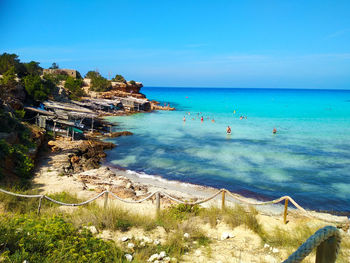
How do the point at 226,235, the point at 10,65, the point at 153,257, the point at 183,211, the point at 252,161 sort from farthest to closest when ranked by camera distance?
1. the point at 10,65
2. the point at 252,161
3. the point at 183,211
4. the point at 226,235
5. the point at 153,257

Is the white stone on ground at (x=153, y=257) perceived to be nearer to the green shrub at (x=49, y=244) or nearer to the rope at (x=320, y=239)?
the green shrub at (x=49, y=244)

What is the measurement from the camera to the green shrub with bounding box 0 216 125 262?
392cm

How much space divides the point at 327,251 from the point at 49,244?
398 cm

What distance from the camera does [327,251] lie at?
189 centimetres

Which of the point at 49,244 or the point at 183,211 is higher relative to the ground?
the point at 49,244

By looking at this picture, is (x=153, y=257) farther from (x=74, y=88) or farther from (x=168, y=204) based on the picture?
(x=74, y=88)

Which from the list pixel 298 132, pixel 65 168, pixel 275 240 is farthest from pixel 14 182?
pixel 298 132

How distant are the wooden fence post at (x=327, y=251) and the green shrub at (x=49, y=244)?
3313 mm

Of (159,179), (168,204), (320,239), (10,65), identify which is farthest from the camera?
(10,65)

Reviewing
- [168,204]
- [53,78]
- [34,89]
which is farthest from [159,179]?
[53,78]

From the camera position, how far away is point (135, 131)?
97.7 ft

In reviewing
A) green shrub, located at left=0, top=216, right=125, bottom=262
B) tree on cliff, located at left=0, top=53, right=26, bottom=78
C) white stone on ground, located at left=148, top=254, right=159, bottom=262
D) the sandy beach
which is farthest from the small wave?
tree on cliff, located at left=0, top=53, right=26, bottom=78

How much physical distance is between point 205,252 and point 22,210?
5165 millimetres

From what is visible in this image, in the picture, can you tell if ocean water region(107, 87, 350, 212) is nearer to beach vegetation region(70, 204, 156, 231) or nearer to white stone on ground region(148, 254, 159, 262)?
beach vegetation region(70, 204, 156, 231)
